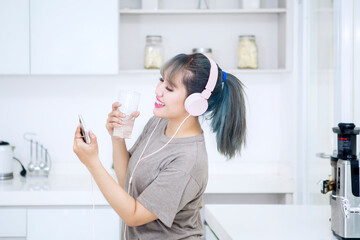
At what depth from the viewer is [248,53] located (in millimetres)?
3170

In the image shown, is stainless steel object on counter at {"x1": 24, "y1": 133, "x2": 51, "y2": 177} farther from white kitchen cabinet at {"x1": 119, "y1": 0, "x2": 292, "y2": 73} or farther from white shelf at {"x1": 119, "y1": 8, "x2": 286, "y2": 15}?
white shelf at {"x1": 119, "y1": 8, "x2": 286, "y2": 15}

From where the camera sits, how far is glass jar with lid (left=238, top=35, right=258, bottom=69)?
3.17m

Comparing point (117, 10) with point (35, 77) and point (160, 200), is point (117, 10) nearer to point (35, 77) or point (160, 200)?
point (35, 77)

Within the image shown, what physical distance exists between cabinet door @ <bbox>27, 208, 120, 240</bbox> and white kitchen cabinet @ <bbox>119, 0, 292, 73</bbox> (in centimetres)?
104

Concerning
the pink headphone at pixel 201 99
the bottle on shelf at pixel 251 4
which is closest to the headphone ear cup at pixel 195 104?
the pink headphone at pixel 201 99

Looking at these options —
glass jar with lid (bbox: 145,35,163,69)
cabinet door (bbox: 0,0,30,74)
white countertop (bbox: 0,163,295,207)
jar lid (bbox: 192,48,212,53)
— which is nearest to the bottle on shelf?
jar lid (bbox: 192,48,212,53)

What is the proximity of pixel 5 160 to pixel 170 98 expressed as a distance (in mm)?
1874

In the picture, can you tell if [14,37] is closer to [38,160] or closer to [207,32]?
[38,160]

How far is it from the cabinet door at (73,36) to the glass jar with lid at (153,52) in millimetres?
231

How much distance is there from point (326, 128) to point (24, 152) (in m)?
1.95

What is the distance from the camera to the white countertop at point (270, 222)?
167cm

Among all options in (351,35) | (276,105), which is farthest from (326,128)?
(276,105)

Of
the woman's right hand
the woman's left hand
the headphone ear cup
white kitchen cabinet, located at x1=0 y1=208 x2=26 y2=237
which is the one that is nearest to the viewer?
the woman's left hand

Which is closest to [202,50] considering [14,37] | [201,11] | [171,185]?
[201,11]
